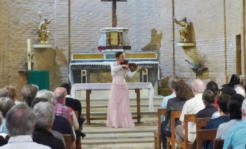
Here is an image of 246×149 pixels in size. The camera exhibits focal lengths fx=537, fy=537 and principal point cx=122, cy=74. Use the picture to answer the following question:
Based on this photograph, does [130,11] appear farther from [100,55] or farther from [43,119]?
Result: [43,119]

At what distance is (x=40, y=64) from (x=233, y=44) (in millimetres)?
5616

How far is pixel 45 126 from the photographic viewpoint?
13.0ft

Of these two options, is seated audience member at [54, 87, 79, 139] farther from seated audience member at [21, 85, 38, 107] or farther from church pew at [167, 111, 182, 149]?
church pew at [167, 111, 182, 149]

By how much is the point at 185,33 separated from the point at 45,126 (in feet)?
39.0

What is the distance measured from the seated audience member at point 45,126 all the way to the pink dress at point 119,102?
6.45 meters

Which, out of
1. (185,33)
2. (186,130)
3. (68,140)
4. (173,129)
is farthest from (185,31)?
(68,140)

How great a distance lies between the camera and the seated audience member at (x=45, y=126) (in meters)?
3.92

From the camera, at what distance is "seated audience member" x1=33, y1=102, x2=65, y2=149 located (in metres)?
3.92

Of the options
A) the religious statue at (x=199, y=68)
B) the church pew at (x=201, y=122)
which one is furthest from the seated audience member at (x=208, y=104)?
the religious statue at (x=199, y=68)

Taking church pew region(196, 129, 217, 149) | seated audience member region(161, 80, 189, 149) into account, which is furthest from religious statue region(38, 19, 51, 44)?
church pew region(196, 129, 217, 149)

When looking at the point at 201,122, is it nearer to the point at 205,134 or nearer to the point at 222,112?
the point at 222,112

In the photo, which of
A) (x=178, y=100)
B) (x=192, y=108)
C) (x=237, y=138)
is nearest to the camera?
(x=237, y=138)

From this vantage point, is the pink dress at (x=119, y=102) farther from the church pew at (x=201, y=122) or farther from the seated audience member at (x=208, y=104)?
the church pew at (x=201, y=122)

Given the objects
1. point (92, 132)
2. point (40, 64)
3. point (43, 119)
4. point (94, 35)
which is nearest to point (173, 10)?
point (94, 35)
